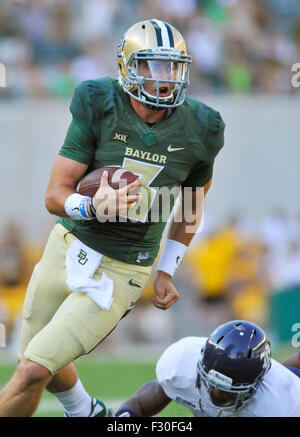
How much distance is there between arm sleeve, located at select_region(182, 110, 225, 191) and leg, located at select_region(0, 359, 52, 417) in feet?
4.32

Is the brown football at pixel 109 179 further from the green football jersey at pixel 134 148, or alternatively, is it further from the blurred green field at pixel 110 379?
the blurred green field at pixel 110 379

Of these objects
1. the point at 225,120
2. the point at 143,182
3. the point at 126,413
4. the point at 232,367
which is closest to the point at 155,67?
the point at 143,182

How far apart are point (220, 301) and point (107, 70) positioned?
3.51 m

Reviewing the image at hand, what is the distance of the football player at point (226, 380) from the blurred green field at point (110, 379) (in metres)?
1.03

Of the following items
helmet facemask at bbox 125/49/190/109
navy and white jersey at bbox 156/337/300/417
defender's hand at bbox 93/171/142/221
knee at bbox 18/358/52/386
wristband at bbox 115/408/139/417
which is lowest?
wristband at bbox 115/408/139/417

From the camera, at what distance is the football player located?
4.26 meters

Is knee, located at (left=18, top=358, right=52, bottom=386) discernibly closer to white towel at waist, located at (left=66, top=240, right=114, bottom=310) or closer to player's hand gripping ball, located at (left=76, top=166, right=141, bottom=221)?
white towel at waist, located at (left=66, top=240, right=114, bottom=310)

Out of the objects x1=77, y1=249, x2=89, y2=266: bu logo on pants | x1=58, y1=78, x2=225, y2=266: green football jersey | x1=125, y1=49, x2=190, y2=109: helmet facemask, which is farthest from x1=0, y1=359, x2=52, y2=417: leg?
x1=125, y1=49, x2=190, y2=109: helmet facemask

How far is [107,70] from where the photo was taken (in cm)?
1192

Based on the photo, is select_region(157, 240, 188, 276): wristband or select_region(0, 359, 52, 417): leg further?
select_region(157, 240, 188, 276): wristband

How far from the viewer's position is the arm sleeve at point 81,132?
172 inches

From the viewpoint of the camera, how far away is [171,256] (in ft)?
16.0

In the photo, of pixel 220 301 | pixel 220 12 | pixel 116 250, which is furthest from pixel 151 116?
pixel 220 12

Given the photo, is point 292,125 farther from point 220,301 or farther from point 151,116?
point 151,116
